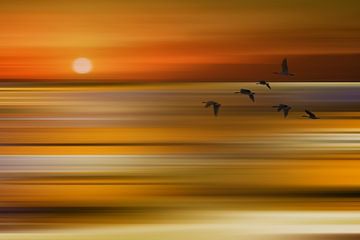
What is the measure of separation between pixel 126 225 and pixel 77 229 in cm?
41

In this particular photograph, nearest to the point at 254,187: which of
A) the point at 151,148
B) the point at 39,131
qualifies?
the point at 151,148

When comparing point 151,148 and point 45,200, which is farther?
point 151,148

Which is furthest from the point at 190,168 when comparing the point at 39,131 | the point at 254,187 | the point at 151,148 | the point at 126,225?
the point at 39,131

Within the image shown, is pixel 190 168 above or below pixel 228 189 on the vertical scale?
above

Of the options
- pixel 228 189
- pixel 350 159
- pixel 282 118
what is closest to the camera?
pixel 228 189

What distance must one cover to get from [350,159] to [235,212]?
4.67m

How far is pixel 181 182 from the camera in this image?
11.4 metres

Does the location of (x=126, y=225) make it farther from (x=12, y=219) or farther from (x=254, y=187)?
(x=254, y=187)

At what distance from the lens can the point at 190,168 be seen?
1277 centimetres

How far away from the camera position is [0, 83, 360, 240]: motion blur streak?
8.70 m

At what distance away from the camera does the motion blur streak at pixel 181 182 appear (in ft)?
28.6

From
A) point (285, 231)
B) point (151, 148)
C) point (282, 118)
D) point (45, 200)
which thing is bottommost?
point (285, 231)

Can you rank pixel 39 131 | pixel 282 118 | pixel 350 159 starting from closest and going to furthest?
pixel 350 159
pixel 39 131
pixel 282 118

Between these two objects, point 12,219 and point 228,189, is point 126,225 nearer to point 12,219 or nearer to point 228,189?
point 12,219
